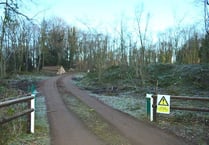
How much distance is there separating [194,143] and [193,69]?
23.4m

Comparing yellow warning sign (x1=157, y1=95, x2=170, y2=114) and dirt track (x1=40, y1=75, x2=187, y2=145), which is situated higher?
yellow warning sign (x1=157, y1=95, x2=170, y2=114)

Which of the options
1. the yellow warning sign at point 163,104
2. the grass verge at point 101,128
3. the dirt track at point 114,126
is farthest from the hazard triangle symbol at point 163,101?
the grass verge at point 101,128

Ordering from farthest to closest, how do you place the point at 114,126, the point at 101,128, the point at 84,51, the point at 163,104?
the point at 84,51 < the point at 163,104 < the point at 114,126 < the point at 101,128

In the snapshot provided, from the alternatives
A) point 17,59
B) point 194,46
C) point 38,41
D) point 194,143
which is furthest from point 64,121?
point 38,41

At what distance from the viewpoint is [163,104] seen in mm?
11562

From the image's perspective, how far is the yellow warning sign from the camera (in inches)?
450

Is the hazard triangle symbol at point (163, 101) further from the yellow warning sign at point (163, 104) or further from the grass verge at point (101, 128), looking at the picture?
the grass verge at point (101, 128)

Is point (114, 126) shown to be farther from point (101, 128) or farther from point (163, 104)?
point (163, 104)

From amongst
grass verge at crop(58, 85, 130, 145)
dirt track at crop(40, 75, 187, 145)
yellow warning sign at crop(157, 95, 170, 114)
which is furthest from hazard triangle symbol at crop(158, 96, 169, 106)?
grass verge at crop(58, 85, 130, 145)

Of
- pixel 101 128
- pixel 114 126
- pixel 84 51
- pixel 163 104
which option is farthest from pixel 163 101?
pixel 84 51

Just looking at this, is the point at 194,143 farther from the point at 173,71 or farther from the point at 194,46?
the point at 194,46

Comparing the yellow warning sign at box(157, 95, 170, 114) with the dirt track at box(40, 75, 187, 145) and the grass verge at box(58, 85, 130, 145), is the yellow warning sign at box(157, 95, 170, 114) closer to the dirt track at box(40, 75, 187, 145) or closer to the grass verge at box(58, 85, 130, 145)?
the dirt track at box(40, 75, 187, 145)

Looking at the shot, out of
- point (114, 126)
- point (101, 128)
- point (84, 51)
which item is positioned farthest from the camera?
point (84, 51)

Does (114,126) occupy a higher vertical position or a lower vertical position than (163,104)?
lower
